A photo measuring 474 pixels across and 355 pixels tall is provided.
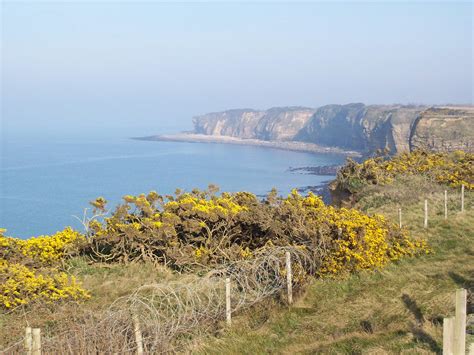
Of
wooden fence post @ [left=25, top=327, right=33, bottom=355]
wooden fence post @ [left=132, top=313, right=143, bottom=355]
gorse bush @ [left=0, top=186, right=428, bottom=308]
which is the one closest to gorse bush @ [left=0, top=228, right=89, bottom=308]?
gorse bush @ [left=0, top=186, right=428, bottom=308]

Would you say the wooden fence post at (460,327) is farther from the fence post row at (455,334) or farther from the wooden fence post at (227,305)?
the wooden fence post at (227,305)

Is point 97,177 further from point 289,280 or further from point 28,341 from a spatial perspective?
point 28,341

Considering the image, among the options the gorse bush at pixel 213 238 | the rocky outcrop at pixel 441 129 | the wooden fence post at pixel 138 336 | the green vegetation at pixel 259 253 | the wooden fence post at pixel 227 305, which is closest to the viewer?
the wooden fence post at pixel 138 336

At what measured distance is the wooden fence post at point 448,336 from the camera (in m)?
7.35

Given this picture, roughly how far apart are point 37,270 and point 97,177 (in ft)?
297

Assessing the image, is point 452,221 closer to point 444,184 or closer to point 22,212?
point 444,184

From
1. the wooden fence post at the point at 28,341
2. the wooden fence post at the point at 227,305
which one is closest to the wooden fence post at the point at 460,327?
the wooden fence post at the point at 227,305

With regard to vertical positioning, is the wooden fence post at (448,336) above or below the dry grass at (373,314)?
above

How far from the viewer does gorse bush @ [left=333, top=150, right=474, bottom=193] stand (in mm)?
27672

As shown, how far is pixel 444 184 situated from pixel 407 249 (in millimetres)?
12510

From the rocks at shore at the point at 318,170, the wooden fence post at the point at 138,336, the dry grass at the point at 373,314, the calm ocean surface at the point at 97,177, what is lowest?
the rocks at shore at the point at 318,170

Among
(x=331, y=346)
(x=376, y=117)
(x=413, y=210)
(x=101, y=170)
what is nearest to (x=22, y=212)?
(x=101, y=170)

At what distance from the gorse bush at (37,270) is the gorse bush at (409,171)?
14755 millimetres

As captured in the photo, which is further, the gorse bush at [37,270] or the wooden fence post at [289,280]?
the wooden fence post at [289,280]
